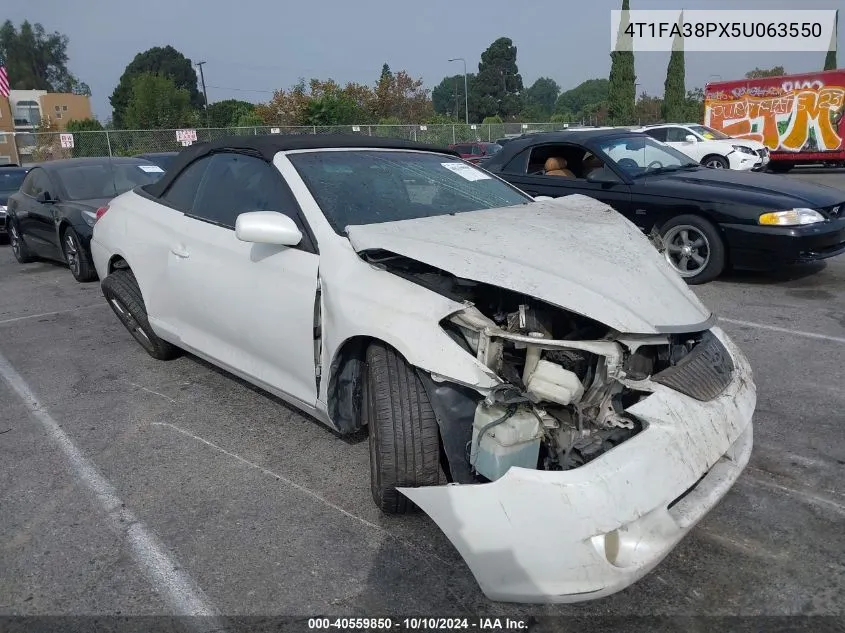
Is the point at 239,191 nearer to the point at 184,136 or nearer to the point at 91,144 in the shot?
the point at 184,136

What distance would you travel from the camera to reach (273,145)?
3.63 metres

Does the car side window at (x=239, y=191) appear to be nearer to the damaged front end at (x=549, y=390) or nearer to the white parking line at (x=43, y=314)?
the damaged front end at (x=549, y=390)

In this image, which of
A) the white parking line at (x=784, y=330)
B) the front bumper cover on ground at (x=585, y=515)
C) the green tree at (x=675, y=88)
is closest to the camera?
the front bumper cover on ground at (x=585, y=515)

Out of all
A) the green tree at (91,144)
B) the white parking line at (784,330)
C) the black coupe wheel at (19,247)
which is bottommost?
the white parking line at (784,330)

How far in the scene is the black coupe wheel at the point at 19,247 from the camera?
916 cm

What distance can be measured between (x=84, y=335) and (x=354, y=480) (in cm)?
366

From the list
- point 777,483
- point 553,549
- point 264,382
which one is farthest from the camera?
point 264,382

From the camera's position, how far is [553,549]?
2.01 m

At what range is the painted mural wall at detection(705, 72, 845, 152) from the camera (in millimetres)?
19516

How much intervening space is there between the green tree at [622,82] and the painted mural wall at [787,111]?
17.8 meters

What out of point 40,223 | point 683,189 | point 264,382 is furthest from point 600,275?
point 40,223

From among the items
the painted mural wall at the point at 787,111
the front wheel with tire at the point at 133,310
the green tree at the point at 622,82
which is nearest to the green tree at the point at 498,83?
the green tree at the point at 622,82

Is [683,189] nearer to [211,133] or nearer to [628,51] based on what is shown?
[211,133]

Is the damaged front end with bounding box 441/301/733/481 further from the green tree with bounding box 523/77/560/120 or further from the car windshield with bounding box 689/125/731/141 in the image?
the green tree with bounding box 523/77/560/120
